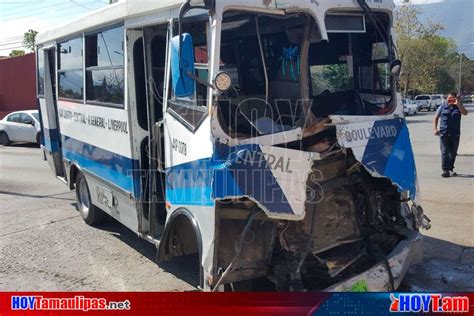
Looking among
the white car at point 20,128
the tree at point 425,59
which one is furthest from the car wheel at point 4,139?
the tree at point 425,59

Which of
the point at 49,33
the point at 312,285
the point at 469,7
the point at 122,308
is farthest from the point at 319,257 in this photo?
the point at 49,33

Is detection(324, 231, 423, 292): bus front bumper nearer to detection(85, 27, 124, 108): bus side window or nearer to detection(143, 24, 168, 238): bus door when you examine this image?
detection(143, 24, 168, 238): bus door

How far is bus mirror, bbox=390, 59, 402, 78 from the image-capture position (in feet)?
15.3

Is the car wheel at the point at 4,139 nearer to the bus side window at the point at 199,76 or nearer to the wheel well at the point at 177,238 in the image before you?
the wheel well at the point at 177,238

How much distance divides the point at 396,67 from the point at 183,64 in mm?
2193

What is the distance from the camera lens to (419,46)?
27891 millimetres

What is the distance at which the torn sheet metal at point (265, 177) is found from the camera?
11.7ft

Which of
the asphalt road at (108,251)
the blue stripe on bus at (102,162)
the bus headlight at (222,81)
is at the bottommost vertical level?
the asphalt road at (108,251)

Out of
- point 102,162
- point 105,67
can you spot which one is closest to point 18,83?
point 102,162

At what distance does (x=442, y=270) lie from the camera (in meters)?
5.27

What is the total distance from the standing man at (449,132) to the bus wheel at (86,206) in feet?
22.9

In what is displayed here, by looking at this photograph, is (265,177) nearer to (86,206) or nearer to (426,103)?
(86,206)

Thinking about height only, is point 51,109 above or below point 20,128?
above

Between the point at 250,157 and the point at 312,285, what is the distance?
1244mm
